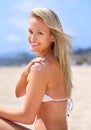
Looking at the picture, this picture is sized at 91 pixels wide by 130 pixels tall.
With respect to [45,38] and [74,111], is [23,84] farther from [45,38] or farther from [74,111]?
[74,111]

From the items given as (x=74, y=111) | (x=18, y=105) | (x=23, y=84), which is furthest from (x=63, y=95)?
(x=18, y=105)

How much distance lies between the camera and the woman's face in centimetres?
321

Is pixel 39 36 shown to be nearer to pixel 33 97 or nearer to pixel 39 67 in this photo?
pixel 39 67

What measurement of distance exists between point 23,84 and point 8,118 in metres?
0.38

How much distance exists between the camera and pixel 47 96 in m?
3.19

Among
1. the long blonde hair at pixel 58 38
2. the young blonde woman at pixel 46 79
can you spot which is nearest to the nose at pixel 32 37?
the young blonde woman at pixel 46 79

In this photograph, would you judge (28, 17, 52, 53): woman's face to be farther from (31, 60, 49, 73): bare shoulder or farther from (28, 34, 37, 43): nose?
(31, 60, 49, 73): bare shoulder

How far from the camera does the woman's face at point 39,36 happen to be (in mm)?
3215

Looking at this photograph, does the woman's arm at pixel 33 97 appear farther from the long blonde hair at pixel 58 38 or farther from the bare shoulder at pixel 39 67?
the long blonde hair at pixel 58 38

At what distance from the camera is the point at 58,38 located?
3.23 m

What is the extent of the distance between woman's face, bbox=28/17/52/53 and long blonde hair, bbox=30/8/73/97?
0.12 ft

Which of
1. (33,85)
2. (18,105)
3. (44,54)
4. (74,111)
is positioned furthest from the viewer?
(18,105)

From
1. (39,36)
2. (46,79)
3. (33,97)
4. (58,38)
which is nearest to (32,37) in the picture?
(39,36)

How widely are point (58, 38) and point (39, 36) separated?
5.6 inches
